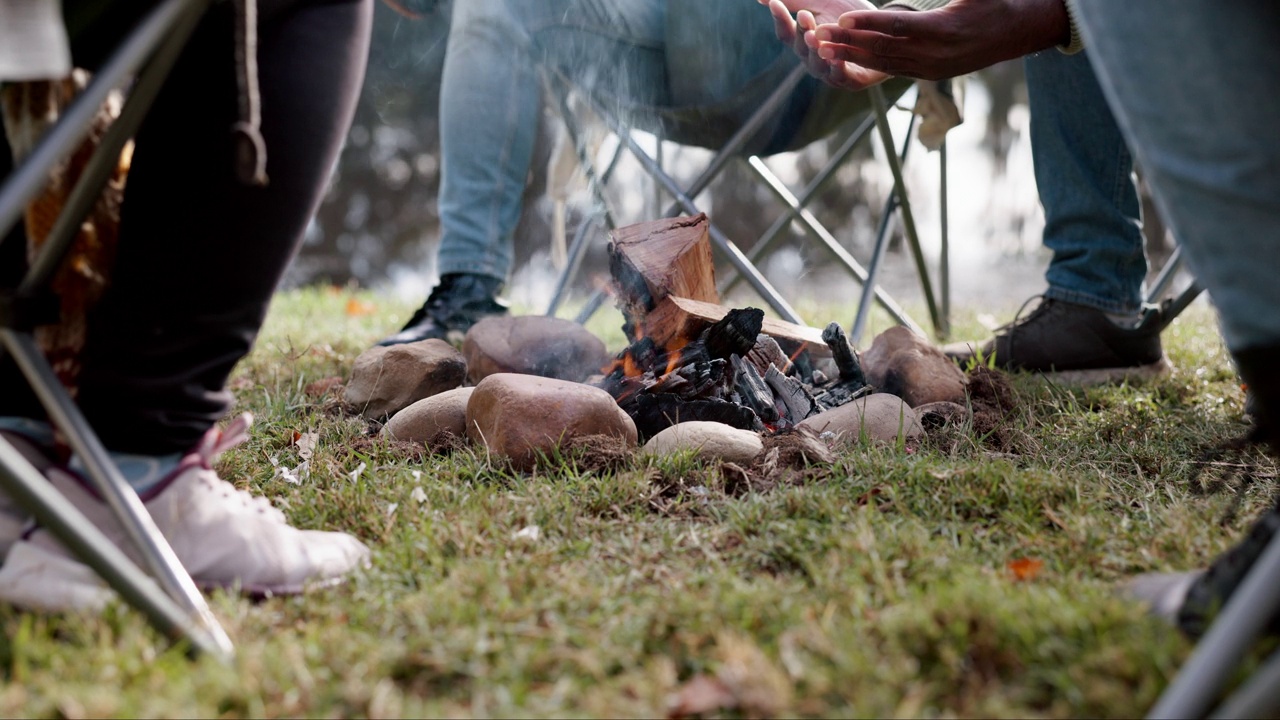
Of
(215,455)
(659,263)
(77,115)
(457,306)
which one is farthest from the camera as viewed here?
(457,306)

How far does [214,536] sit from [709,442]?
834mm

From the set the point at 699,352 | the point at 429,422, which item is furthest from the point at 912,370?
the point at 429,422

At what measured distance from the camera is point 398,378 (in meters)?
2.07

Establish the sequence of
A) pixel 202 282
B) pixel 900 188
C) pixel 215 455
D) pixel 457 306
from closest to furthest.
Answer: pixel 202 282, pixel 215 455, pixel 457 306, pixel 900 188

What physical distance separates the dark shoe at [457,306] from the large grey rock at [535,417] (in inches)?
32.1

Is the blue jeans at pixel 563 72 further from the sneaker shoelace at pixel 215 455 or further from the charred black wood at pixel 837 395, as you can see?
the sneaker shoelace at pixel 215 455

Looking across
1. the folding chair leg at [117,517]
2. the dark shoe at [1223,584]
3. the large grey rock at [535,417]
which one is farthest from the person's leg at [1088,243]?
the folding chair leg at [117,517]

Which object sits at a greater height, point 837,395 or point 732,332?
point 732,332

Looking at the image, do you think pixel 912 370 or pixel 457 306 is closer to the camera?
pixel 912 370

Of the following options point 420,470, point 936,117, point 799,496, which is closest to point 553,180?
point 936,117

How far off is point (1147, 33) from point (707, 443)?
0.96 m

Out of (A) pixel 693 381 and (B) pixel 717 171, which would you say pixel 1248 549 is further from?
(B) pixel 717 171

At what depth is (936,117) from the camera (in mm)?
2676

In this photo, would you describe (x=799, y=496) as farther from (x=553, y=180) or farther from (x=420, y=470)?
(x=553, y=180)
